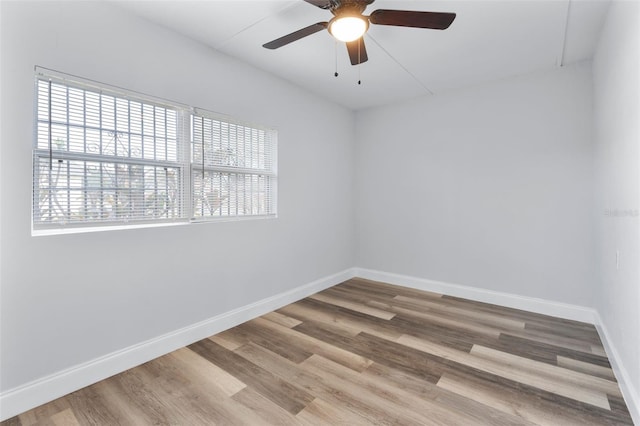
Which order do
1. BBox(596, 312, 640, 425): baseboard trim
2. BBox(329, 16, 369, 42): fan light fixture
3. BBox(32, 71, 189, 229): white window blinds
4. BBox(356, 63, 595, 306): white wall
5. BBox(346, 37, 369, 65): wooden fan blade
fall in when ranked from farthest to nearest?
1. BBox(356, 63, 595, 306): white wall
2. BBox(346, 37, 369, 65): wooden fan blade
3. BBox(32, 71, 189, 229): white window blinds
4. BBox(329, 16, 369, 42): fan light fixture
5. BBox(596, 312, 640, 425): baseboard trim

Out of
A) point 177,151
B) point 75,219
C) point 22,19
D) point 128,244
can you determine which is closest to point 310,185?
point 177,151

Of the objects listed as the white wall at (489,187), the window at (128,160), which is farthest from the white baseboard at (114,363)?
the white wall at (489,187)

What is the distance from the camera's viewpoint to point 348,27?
177 cm

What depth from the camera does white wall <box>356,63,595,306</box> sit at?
9.66 ft

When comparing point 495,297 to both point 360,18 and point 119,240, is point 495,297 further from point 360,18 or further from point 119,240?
point 119,240

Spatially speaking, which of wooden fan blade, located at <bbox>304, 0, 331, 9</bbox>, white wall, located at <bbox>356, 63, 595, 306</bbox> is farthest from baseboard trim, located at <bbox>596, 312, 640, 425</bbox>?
wooden fan blade, located at <bbox>304, 0, 331, 9</bbox>

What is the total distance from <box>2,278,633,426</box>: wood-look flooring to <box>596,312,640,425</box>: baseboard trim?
0.04m

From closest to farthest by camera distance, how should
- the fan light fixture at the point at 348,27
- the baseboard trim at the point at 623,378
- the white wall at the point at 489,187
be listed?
the baseboard trim at the point at 623,378 → the fan light fixture at the point at 348,27 → the white wall at the point at 489,187

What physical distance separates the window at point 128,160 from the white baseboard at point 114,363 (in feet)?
3.04

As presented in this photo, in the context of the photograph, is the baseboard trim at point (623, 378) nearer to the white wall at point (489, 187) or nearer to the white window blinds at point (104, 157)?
the white wall at point (489, 187)

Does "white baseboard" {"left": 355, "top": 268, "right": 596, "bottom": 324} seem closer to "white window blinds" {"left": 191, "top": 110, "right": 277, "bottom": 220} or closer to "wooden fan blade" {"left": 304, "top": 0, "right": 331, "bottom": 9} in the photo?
"white window blinds" {"left": 191, "top": 110, "right": 277, "bottom": 220}

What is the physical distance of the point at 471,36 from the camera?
2.43 metres

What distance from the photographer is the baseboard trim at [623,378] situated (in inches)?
62.8

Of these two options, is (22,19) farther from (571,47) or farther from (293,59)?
(571,47)
